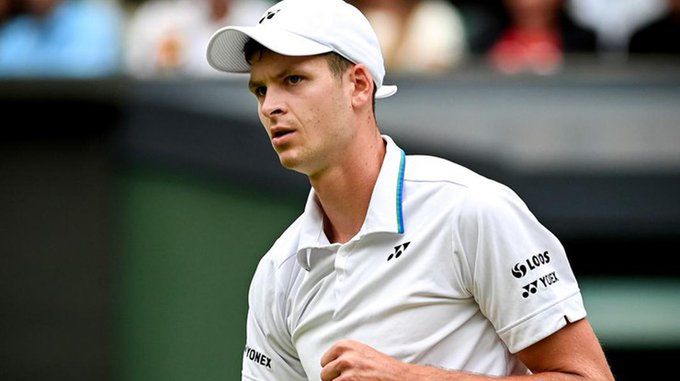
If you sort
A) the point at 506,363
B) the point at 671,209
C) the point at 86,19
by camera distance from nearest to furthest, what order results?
the point at 506,363, the point at 671,209, the point at 86,19

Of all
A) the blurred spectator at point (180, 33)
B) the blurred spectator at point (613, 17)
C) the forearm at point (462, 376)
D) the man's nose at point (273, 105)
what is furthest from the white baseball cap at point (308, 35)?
the blurred spectator at point (613, 17)

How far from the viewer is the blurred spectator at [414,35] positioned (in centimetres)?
965

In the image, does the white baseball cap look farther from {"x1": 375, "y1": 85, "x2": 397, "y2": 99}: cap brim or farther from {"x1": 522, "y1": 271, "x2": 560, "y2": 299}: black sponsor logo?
{"x1": 522, "y1": 271, "x2": 560, "y2": 299}: black sponsor logo

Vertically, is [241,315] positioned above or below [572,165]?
below

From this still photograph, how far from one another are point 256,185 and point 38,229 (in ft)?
4.55

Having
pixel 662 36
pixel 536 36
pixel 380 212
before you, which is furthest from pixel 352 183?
pixel 662 36

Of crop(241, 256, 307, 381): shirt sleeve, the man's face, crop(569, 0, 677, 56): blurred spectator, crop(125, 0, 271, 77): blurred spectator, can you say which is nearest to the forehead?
the man's face

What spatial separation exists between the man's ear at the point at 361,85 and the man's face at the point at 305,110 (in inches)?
1.1

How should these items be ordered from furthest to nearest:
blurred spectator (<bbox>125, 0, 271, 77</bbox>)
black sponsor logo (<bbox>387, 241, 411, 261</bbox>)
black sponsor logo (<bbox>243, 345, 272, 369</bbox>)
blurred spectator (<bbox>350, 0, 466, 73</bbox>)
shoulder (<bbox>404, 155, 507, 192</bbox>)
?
1. blurred spectator (<bbox>125, 0, 271, 77</bbox>)
2. blurred spectator (<bbox>350, 0, 466, 73</bbox>)
3. black sponsor logo (<bbox>243, 345, 272, 369</bbox>)
4. black sponsor logo (<bbox>387, 241, 411, 261</bbox>)
5. shoulder (<bbox>404, 155, 507, 192</bbox>)

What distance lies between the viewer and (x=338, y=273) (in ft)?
14.8

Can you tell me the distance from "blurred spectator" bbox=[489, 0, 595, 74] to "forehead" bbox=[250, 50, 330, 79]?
210 inches

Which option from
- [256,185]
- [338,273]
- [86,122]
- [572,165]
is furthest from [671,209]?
[338,273]

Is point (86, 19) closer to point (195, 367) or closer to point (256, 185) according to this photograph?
point (256, 185)

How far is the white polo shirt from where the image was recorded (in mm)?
4172
